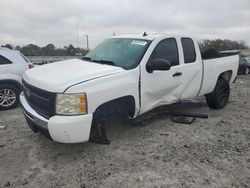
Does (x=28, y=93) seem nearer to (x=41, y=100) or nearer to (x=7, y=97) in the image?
(x=41, y=100)

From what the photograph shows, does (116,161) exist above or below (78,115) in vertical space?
below

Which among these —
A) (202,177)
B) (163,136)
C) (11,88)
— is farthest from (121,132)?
(11,88)

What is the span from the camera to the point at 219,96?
22.1 feet

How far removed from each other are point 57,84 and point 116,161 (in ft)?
4.49

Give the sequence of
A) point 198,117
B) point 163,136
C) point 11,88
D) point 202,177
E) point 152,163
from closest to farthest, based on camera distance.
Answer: point 202,177
point 152,163
point 163,136
point 198,117
point 11,88

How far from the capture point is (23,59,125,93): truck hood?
3684mm

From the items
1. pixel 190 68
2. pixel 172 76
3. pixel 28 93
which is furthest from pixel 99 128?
pixel 190 68

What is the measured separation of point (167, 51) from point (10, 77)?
168 inches

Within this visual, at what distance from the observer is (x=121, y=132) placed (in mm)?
5031

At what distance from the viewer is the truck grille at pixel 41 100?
3.65 meters

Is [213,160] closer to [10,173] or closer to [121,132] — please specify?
[121,132]

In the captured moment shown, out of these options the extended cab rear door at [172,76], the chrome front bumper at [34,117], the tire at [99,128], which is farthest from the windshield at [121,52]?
the chrome front bumper at [34,117]

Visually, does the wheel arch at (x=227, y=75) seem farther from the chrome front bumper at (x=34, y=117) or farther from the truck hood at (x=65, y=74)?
the chrome front bumper at (x=34, y=117)

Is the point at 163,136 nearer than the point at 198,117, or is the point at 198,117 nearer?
the point at 163,136
